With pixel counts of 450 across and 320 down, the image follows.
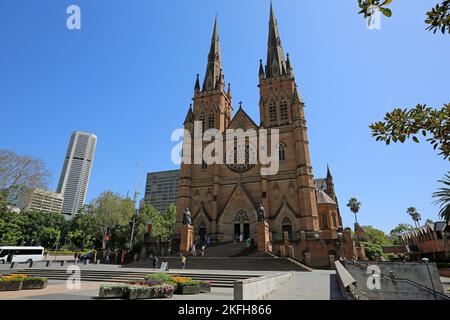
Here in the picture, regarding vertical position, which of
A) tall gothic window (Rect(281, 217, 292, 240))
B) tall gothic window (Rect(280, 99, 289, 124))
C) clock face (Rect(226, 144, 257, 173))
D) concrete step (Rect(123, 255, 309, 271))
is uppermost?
tall gothic window (Rect(280, 99, 289, 124))

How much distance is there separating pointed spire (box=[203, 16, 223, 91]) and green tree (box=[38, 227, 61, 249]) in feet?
142

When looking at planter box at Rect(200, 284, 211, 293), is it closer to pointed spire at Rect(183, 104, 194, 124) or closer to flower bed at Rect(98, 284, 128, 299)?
flower bed at Rect(98, 284, 128, 299)

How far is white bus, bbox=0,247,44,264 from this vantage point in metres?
33.6

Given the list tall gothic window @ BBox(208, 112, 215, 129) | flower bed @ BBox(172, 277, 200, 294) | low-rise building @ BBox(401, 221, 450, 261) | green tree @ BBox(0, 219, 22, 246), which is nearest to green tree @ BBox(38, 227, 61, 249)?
green tree @ BBox(0, 219, 22, 246)

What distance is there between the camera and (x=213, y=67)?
4794 cm

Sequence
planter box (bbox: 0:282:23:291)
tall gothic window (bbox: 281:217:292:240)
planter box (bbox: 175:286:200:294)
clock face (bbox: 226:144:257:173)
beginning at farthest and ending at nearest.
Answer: clock face (bbox: 226:144:257:173) → tall gothic window (bbox: 281:217:292:240) → planter box (bbox: 0:282:23:291) → planter box (bbox: 175:286:200:294)

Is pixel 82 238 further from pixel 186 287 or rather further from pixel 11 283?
pixel 186 287

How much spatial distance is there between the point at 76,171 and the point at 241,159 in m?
116

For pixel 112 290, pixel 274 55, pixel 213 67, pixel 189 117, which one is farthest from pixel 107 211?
pixel 274 55

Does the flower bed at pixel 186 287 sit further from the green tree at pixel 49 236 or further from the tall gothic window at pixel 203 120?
the green tree at pixel 49 236

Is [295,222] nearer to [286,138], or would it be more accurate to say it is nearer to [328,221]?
[328,221]

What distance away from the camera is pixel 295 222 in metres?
31.9
